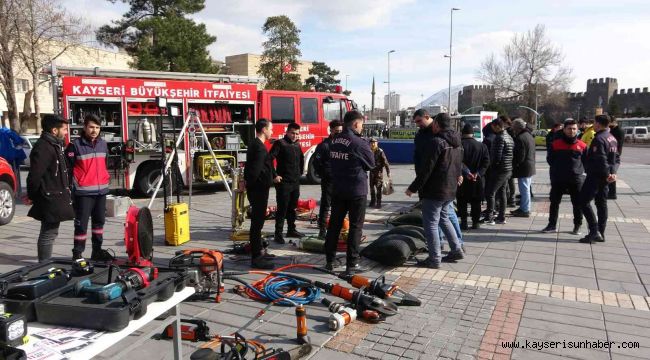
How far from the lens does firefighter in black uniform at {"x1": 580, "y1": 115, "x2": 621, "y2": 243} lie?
6.80 m

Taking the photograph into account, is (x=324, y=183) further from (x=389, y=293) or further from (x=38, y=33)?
(x=38, y=33)

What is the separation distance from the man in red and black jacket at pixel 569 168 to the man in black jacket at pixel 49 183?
690 cm

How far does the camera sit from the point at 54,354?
1818mm

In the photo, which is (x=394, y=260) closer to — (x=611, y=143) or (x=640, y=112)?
(x=611, y=143)

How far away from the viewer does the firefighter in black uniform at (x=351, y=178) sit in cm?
530

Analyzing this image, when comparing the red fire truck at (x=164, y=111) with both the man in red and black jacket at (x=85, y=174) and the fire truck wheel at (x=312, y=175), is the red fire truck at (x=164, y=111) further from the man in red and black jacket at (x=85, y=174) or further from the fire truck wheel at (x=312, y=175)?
the man in red and black jacket at (x=85, y=174)

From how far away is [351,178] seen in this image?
5.32 metres

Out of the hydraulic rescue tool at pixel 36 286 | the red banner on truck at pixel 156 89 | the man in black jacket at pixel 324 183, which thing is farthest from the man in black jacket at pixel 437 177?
the red banner on truck at pixel 156 89

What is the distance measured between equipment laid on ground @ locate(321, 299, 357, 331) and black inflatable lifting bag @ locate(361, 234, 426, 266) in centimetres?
150

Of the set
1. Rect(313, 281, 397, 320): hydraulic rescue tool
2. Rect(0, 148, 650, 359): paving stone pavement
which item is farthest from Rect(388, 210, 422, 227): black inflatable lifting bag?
Rect(313, 281, 397, 320): hydraulic rescue tool

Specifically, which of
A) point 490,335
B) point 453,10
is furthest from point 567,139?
point 453,10

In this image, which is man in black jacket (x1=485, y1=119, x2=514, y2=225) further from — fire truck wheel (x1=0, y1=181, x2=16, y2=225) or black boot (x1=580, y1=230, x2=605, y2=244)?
fire truck wheel (x1=0, y1=181, x2=16, y2=225)

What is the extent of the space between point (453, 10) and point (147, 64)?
102 feet

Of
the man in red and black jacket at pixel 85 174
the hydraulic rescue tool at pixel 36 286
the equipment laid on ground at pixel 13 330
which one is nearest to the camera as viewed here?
the equipment laid on ground at pixel 13 330
